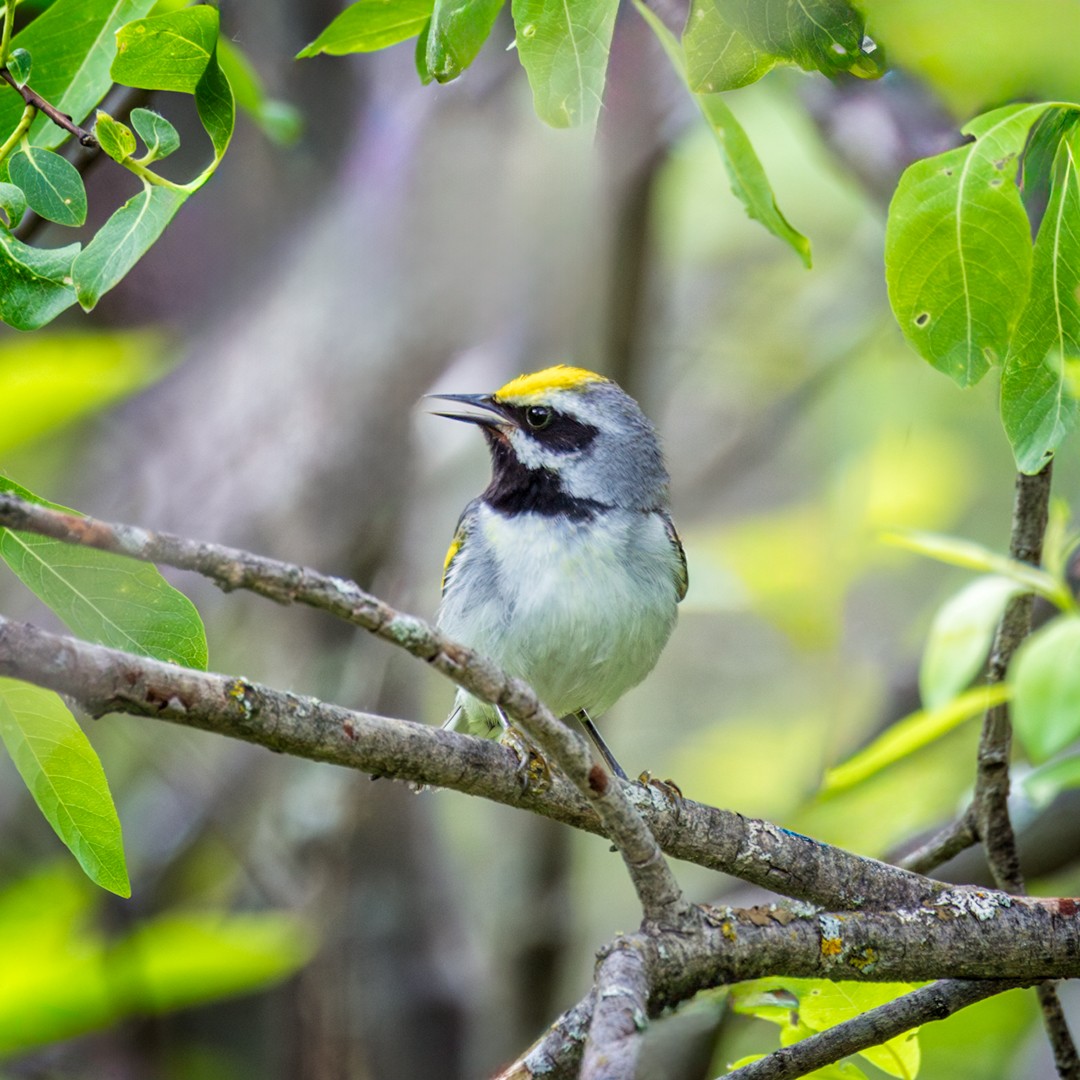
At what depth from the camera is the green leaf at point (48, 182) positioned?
209 centimetres

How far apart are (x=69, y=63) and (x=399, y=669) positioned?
4308 mm

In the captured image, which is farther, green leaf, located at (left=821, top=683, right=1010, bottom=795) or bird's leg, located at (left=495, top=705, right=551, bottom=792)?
green leaf, located at (left=821, top=683, right=1010, bottom=795)

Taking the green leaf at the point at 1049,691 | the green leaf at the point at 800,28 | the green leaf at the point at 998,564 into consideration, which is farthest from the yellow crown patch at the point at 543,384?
the green leaf at the point at 800,28

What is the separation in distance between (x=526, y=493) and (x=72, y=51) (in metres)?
2.27

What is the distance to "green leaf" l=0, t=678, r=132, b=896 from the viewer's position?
198cm

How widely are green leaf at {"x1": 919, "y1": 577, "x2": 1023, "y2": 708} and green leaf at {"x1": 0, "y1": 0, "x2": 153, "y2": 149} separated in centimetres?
232

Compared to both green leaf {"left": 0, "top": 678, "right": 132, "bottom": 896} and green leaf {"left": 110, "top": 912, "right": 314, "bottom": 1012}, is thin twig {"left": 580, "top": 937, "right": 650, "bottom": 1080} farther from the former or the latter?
green leaf {"left": 110, "top": 912, "right": 314, "bottom": 1012}

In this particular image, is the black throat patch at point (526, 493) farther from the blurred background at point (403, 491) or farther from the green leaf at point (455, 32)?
the green leaf at point (455, 32)

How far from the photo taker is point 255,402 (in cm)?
662

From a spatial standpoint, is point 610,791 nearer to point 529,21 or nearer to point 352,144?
point 529,21

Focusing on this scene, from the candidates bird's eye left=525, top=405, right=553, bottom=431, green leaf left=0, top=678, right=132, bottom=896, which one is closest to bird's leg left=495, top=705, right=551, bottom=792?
green leaf left=0, top=678, right=132, bottom=896

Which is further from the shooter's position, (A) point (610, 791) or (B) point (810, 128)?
(B) point (810, 128)

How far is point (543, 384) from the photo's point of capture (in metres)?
4.49

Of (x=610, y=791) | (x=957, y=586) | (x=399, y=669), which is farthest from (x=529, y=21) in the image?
(x=957, y=586)
